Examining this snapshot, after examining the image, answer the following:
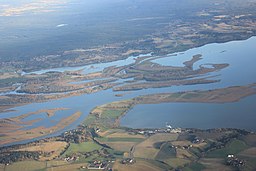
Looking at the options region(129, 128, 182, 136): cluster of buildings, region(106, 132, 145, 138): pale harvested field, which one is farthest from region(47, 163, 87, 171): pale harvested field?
region(129, 128, 182, 136): cluster of buildings

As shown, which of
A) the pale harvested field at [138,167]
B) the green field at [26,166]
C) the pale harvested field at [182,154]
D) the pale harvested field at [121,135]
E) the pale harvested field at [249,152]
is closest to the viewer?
the pale harvested field at [249,152]

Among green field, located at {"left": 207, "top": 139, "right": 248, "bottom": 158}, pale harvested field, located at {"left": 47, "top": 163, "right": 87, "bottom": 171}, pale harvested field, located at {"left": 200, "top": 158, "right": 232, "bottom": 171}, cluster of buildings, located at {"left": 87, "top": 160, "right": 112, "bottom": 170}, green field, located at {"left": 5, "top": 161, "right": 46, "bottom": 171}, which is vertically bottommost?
green field, located at {"left": 5, "top": 161, "right": 46, "bottom": 171}

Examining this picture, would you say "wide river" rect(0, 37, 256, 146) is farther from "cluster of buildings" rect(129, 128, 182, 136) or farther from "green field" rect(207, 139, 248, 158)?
"green field" rect(207, 139, 248, 158)

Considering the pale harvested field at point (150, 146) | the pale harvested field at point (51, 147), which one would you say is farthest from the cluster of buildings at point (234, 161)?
the pale harvested field at point (51, 147)

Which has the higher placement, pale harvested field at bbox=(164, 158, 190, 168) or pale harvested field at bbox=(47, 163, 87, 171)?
pale harvested field at bbox=(164, 158, 190, 168)

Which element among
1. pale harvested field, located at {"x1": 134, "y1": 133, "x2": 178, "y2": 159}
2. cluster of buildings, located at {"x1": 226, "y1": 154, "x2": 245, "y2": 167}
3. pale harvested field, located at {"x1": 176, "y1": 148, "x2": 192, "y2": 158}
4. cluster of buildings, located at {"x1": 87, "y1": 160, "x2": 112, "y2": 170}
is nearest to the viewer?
cluster of buildings, located at {"x1": 226, "y1": 154, "x2": 245, "y2": 167}

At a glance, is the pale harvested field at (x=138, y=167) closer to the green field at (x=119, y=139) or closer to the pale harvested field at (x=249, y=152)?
the green field at (x=119, y=139)

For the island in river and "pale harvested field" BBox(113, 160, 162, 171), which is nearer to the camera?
"pale harvested field" BBox(113, 160, 162, 171)
